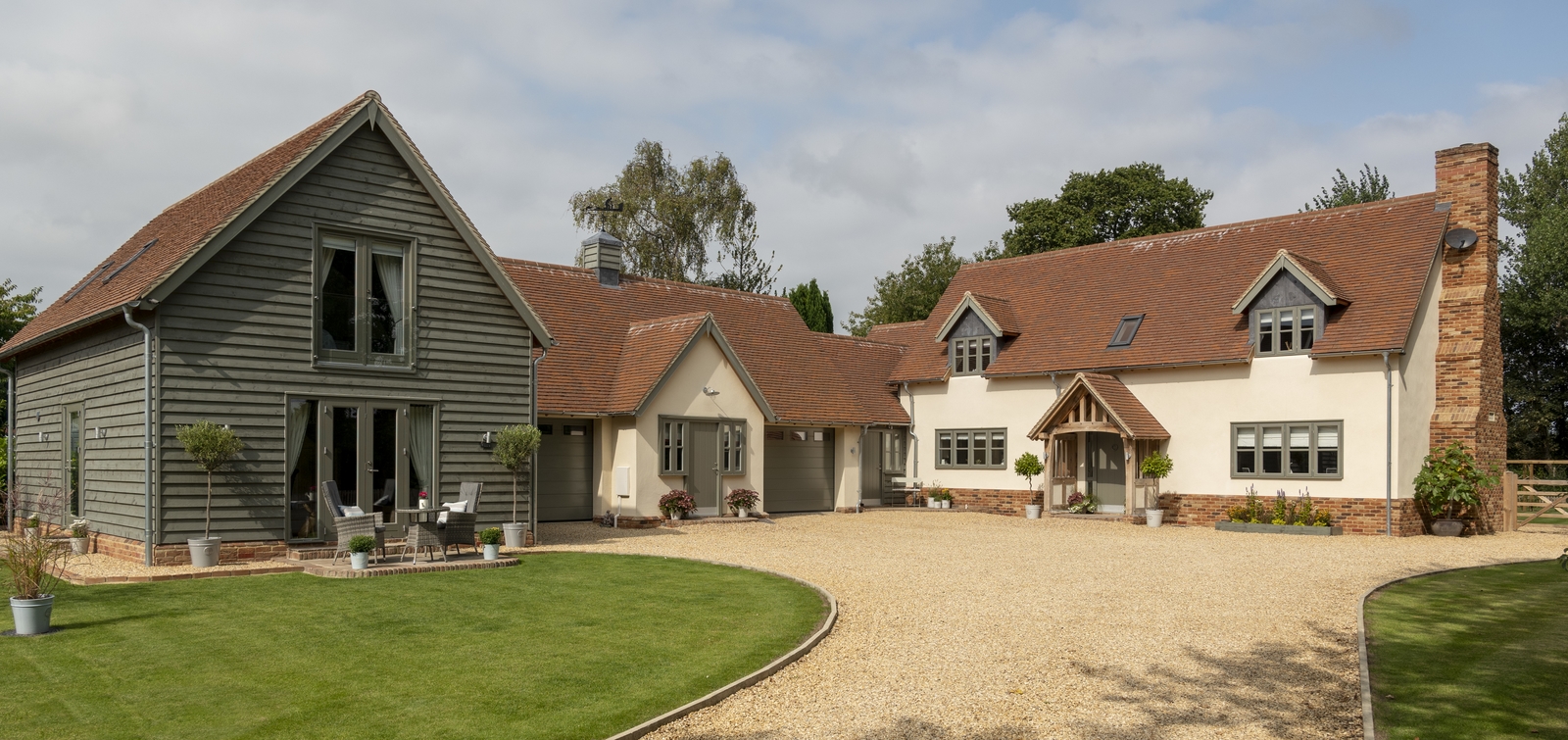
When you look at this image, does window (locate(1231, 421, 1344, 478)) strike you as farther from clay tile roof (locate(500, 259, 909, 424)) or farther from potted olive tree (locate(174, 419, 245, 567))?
potted olive tree (locate(174, 419, 245, 567))

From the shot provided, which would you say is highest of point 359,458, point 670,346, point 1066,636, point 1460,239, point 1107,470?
point 1460,239

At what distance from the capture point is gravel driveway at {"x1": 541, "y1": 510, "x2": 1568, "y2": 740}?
795 centimetres

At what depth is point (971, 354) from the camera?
31.3m

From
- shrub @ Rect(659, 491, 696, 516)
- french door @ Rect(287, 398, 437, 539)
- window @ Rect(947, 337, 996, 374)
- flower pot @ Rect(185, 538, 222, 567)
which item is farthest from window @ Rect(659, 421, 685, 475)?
flower pot @ Rect(185, 538, 222, 567)

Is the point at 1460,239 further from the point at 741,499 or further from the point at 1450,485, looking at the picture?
the point at 741,499

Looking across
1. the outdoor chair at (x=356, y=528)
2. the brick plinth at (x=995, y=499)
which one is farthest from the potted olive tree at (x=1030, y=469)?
the outdoor chair at (x=356, y=528)

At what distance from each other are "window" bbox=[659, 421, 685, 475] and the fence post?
18583mm

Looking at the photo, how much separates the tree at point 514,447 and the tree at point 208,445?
4134 mm

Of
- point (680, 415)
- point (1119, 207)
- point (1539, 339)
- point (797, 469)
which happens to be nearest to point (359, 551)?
point (680, 415)

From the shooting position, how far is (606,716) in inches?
303

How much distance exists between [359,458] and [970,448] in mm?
18145

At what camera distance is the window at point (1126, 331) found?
28.4m

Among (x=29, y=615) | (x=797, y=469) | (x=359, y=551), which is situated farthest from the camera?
(x=797, y=469)

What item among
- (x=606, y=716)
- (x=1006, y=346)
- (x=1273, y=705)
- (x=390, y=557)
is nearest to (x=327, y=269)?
(x=390, y=557)
